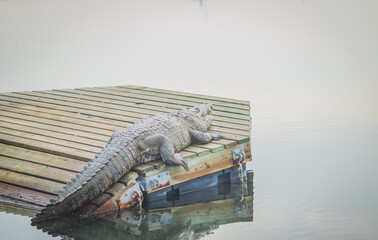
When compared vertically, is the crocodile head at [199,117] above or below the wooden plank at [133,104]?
below

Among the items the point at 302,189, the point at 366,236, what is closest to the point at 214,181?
the point at 302,189

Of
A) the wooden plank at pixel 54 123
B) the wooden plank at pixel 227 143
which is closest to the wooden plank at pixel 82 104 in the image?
the wooden plank at pixel 54 123

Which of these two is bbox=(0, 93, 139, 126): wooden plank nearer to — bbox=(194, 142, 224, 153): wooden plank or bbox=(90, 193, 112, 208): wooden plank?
bbox=(194, 142, 224, 153): wooden plank

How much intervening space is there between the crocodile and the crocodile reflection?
132 millimetres

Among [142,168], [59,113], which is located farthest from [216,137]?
[59,113]

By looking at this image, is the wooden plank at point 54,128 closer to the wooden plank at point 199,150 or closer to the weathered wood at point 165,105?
the wooden plank at point 199,150

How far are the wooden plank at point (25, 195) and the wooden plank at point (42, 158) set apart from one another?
308mm

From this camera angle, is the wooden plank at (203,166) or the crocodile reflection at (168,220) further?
the wooden plank at (203,166)

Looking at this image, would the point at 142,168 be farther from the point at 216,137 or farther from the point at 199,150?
the point at 216,137

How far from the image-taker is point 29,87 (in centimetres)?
912

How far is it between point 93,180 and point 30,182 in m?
0.61

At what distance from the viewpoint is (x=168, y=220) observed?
13.6 feet

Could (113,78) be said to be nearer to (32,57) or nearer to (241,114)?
(32,57)

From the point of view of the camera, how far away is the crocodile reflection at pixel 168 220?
3807 millimetres
